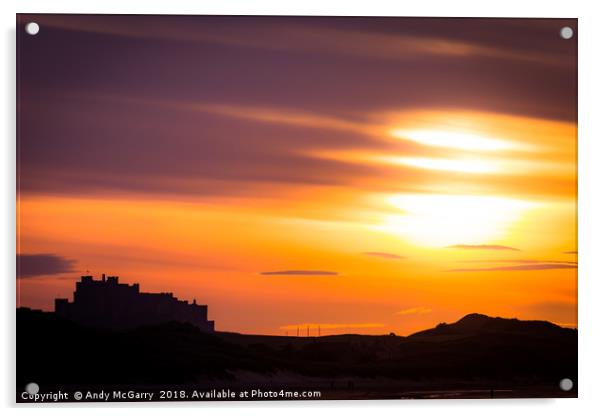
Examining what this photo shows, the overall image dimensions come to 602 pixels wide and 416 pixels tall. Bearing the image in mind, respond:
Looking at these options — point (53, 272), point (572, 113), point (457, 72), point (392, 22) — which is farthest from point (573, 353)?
point (53, 272)

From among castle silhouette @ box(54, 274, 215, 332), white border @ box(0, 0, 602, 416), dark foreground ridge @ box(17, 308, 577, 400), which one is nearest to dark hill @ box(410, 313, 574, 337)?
dark foreground ridge @ box(17, 308, 577, 400)

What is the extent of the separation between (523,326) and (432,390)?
0.46 m

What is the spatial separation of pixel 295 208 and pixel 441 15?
39.8 inches

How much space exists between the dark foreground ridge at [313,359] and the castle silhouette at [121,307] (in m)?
0.03

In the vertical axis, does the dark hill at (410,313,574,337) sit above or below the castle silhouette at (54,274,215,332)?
below

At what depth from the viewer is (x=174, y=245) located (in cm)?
344

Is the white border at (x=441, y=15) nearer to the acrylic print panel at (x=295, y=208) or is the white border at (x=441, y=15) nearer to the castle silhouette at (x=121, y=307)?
the acrylic print panel at (x=295, y=208)

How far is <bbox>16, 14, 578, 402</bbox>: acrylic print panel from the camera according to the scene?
3404 mm

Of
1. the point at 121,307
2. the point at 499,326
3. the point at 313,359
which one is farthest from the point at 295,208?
the point at 499,326

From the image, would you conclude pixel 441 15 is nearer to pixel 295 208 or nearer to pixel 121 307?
pixel 295 208

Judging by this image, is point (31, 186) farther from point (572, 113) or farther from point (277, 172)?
point (572, 113)

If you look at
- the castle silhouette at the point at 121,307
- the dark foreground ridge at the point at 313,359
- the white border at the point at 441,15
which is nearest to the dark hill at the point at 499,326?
the dark foreground ridge at the point at 313,359

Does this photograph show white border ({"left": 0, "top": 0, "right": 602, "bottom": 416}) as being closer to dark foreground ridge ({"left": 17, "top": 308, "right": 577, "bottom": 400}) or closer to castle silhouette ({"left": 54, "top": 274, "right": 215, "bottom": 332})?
dark foreground ridge ({"left": 17, "top": 308, "right": 577, "bottom": 400})

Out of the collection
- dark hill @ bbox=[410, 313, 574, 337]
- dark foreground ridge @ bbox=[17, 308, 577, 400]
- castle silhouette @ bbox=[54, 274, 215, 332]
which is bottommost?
dark foreground ridge @ bbox=[17, 308, 577, 400]
